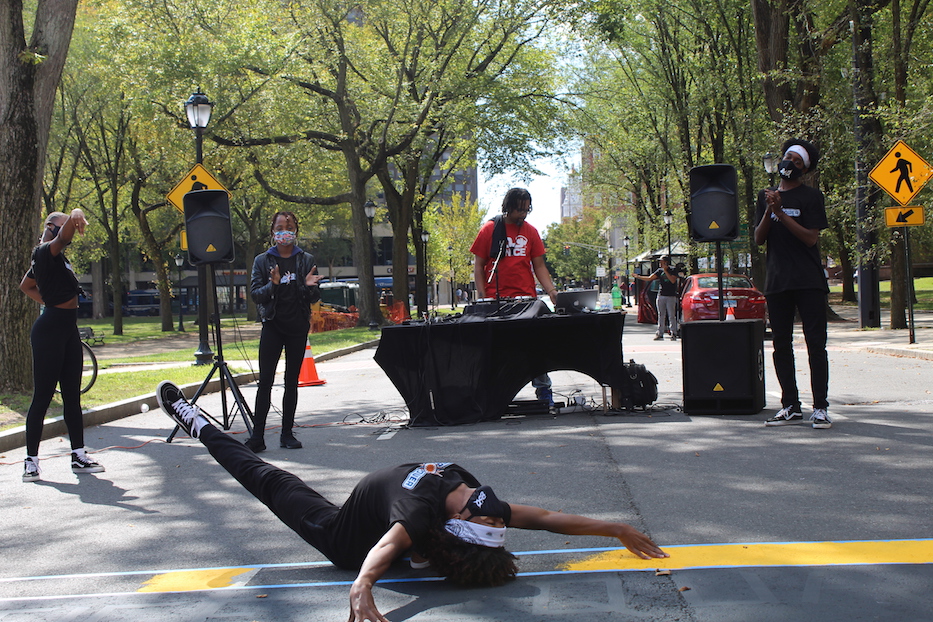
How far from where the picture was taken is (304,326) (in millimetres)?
7637

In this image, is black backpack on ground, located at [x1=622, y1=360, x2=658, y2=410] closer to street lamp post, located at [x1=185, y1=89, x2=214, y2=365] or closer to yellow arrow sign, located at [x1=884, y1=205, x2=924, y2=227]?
street lamp post, located at [x1=185, y1=89, x2=214, y2=365]

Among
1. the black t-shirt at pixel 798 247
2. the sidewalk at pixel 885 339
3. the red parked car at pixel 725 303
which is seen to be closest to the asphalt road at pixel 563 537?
the black t-shirt at pixel 798 247

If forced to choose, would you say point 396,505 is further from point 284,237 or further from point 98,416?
point 98,416

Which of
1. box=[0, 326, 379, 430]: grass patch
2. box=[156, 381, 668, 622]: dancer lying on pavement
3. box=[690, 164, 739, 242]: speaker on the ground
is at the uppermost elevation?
box=[690, 164, 739, 242]: speaker on the ground

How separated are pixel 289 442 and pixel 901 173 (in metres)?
11.8

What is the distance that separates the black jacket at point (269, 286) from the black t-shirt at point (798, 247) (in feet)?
12.5

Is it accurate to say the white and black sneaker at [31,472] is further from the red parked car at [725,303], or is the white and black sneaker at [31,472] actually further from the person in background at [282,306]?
the red parked car at [725,303]

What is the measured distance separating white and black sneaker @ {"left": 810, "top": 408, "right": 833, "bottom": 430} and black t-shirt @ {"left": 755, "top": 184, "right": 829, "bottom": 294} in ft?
3.27

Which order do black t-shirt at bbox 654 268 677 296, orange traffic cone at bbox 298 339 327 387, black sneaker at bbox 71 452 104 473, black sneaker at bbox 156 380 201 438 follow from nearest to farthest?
1. black sneaker at bbox 156 380 201 438
2. black sneaker at bbox 71 452 104 473
3. orange traffic cone at bbox 298 339 327 387
4. black t-shirt at bbox 654 268 677 296

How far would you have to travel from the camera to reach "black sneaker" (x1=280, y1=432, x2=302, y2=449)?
7.64m

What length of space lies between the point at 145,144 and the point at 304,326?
29.3 meters

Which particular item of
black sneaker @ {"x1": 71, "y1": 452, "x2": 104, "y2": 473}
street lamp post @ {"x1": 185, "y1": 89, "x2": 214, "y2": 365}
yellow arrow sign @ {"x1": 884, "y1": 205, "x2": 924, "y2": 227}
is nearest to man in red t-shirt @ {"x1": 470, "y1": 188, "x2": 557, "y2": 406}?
black sneaker @ {"x1": 71, "y1": 452, "x2": 104, "y2": 473}

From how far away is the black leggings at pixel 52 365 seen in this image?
671cm

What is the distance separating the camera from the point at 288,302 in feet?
24.7
